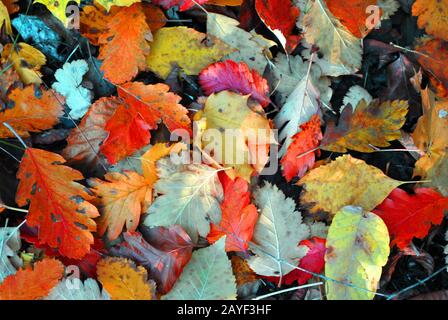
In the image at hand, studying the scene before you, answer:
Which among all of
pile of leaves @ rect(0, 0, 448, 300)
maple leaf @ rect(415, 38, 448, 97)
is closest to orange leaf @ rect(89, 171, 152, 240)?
pile of leaves @ rect(0, 0, 448, 300)

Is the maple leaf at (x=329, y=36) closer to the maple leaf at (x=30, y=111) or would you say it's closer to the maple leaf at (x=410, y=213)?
the maple leaf at (x=410, y=213)

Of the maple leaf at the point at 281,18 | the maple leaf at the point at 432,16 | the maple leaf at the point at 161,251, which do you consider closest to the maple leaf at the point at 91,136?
the maple leaf at the point at 161,251

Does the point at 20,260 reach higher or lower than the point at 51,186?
lower

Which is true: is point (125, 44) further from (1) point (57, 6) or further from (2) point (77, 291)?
(2) point (77, 291)

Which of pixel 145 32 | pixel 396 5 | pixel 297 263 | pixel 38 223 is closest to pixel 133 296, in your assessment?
pixel 38 223

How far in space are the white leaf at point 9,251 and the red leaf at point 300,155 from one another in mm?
775

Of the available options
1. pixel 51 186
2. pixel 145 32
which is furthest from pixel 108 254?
pixel 145 32

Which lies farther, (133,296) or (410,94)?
(410,94)

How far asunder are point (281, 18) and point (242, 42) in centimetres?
13

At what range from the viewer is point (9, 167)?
151cm

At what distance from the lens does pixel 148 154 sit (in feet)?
4.82
